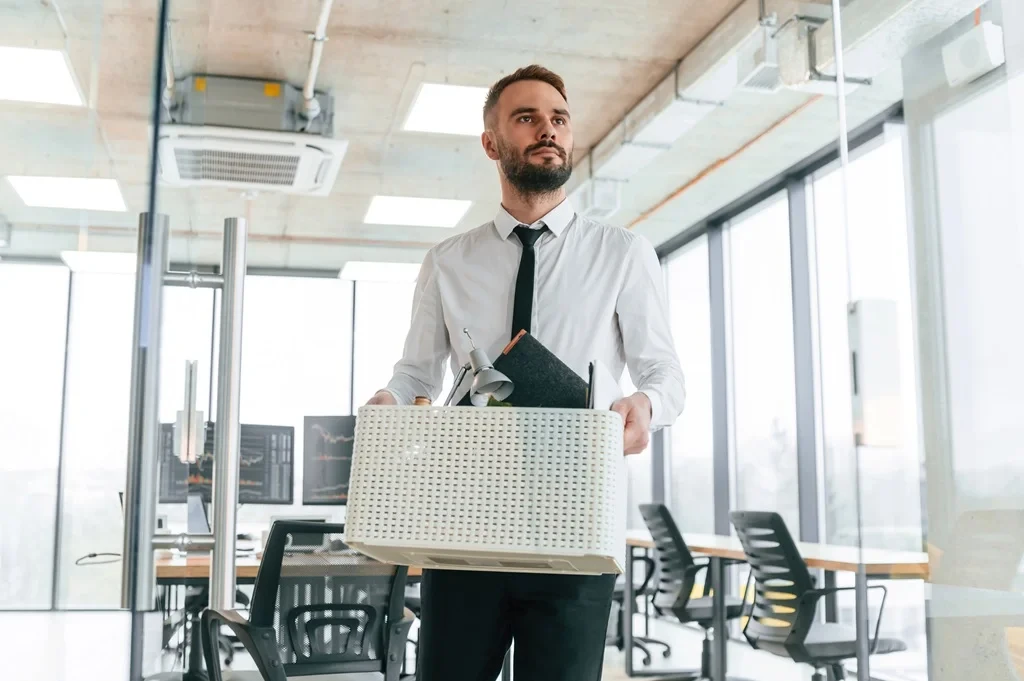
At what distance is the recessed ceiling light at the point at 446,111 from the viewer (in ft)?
13.1

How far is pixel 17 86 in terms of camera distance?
2.41 feet

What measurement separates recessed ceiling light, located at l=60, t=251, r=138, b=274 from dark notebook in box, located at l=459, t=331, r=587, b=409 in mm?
397

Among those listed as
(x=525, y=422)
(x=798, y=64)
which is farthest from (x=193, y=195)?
(x=525, y=422)

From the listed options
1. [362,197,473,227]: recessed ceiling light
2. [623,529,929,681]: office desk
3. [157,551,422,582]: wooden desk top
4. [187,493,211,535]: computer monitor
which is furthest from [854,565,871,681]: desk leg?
[362,197,473,227]: recessed ceiling light

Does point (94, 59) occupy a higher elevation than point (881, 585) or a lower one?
higher

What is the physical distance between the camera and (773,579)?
3881mm

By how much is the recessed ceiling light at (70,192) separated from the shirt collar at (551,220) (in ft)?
1.92

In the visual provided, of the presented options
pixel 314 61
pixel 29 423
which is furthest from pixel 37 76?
pixel 314 61

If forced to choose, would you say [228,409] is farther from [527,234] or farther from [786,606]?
[786,606]

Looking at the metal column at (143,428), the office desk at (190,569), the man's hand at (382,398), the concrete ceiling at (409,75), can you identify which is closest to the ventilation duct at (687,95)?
the concrete ceiling at (409,75)

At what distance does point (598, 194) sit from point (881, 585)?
2.85 m

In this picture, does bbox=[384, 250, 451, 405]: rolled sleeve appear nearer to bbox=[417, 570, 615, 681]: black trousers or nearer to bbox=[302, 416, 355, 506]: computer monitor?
bbox=[417, 570, 615, 681]: black trousers

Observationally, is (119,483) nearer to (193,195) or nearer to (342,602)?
(342,602)

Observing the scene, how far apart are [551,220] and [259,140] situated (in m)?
2.88
